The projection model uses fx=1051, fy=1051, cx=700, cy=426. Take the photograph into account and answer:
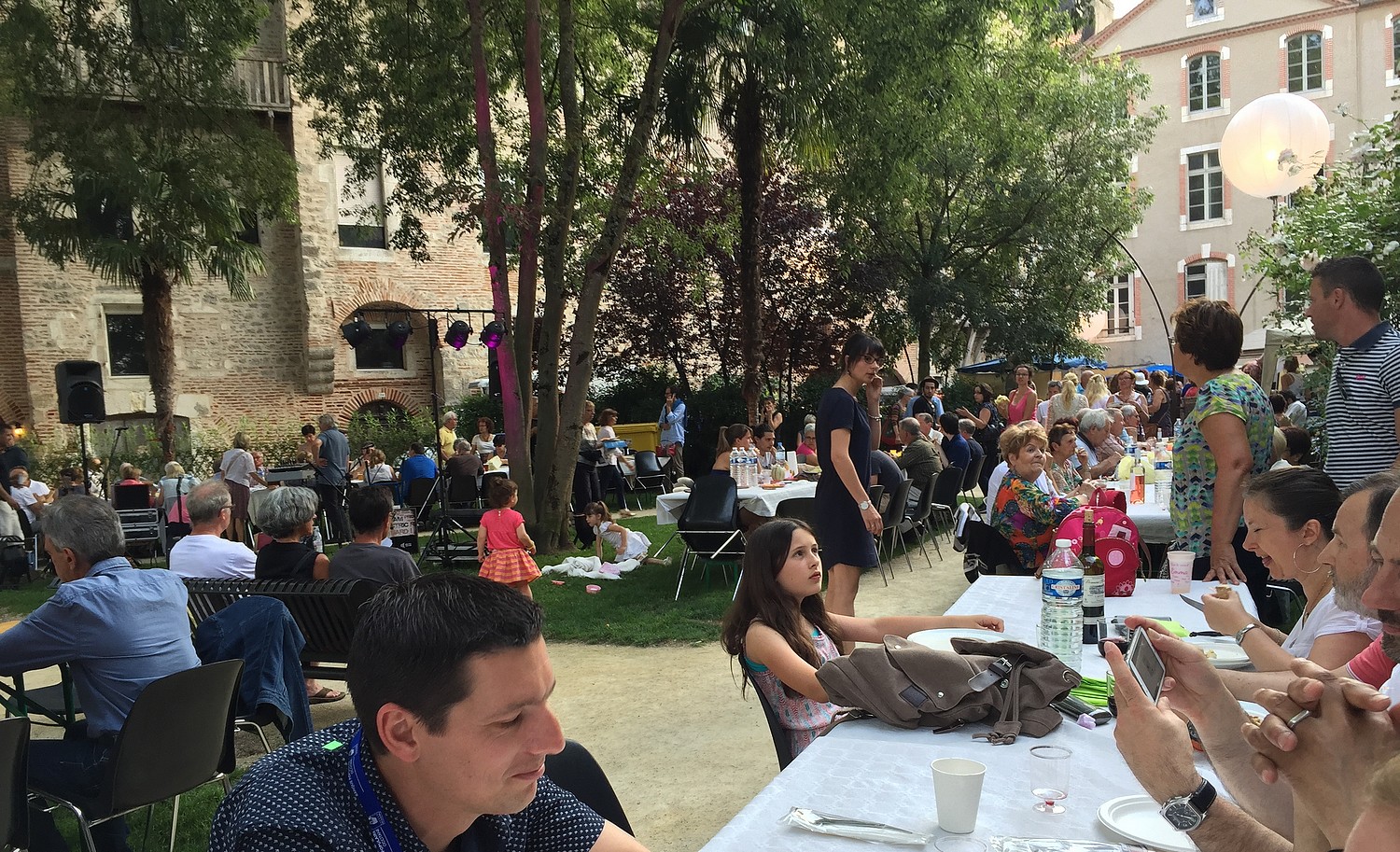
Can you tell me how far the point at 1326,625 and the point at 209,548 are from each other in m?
4.81

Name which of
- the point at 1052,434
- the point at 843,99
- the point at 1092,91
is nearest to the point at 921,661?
the point at 1052,434

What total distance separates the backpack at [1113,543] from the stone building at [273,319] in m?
18.6

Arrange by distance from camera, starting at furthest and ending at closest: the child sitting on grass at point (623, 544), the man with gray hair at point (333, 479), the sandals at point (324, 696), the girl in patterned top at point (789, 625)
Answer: the man with gray hair at point (333, 479), the child sitting on grass at point (623, 544), the sandals at point (324, 696), the girl in patterned top at point (789, 625)

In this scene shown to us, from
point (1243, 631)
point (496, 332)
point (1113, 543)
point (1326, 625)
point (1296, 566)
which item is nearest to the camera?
point (1326, 625)

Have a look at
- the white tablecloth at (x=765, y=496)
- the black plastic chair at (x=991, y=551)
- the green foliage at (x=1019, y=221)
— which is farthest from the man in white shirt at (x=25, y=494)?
the green foliage at (x=1019, y=221)

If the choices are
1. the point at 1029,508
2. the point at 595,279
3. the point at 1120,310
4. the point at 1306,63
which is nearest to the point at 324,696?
the point at 1029,508

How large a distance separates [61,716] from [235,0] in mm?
9515

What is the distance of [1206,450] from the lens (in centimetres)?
411

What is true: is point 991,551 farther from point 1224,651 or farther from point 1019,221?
point 1019,221

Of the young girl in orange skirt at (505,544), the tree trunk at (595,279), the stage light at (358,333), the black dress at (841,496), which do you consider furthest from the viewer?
the stage light at (358,333)

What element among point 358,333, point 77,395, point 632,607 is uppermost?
point 358,333

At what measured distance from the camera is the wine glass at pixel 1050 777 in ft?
6.44

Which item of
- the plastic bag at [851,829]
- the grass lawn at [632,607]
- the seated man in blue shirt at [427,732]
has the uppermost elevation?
the seated man in blue shirt at [427,732]

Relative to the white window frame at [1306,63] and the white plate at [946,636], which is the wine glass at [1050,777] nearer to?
the white plate at [946,636]
